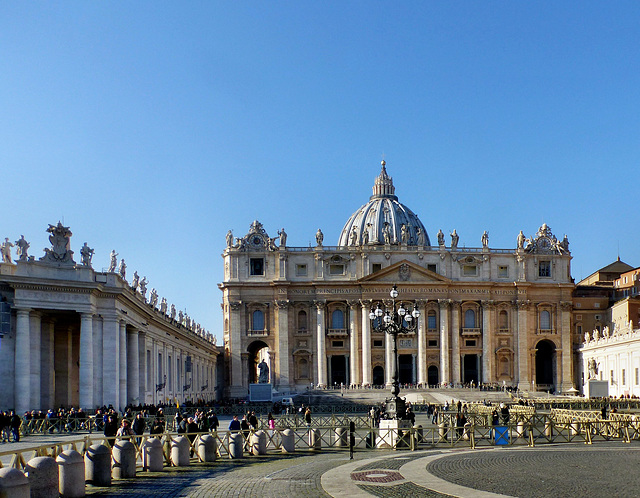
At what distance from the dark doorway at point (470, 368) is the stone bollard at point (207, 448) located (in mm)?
82938

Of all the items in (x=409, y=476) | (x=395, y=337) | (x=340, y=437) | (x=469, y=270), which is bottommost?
(x=340, y=437)

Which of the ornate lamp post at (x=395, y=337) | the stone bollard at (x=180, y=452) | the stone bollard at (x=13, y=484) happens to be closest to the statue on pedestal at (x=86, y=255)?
the ornate lamp post at (x=395, y=337)

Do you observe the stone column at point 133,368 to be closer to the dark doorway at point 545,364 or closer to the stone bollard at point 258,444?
the stone bollard at point 258,444

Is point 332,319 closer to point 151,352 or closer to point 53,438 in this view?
point 151,352

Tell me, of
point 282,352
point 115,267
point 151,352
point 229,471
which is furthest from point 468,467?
point 282,352

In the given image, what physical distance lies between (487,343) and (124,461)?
84.8 m

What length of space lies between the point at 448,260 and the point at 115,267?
61884 mm

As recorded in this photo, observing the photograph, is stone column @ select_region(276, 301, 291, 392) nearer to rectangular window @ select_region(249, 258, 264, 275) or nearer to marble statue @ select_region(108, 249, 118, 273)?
rectangular window @ select_region(249, 258, 264, 275)

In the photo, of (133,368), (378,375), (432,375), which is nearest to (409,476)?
(133,368)

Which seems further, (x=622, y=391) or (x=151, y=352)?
(x=622, y=391)

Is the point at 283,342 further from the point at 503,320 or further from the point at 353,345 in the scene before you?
the point at 503,320

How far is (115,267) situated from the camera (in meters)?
47.8

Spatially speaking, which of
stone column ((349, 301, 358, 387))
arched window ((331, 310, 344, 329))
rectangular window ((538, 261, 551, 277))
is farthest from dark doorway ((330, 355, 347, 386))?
rectangular window ((538, 261, 551, 277))

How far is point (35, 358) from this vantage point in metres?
41.6
